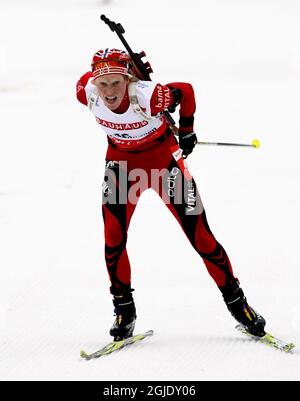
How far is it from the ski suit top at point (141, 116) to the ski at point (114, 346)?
1442mm

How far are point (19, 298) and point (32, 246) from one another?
1148mm

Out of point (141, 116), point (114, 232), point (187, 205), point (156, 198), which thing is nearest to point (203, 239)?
point (187, 205)

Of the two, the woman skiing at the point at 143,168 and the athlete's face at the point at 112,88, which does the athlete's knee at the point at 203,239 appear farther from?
the athlete's face at the point at 112,88

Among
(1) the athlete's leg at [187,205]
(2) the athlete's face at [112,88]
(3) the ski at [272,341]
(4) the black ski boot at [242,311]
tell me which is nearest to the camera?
(2) the athlete's face at [112,88]

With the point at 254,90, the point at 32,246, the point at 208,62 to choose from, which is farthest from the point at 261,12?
the point at 32,246

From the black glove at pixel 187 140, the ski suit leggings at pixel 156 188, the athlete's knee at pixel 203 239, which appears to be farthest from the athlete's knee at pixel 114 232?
the black glove at pixel 187 140

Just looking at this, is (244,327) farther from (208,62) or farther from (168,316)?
(208,62)

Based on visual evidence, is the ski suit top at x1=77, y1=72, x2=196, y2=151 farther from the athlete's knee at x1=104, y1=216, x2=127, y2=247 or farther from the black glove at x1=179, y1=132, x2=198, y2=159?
the athlete's knee at x1=104, y1=216, x2=127, y2=247

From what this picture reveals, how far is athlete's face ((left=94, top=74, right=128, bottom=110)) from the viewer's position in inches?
179

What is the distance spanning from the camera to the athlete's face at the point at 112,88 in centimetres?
454

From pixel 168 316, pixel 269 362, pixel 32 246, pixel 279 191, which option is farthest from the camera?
pixel 279 191

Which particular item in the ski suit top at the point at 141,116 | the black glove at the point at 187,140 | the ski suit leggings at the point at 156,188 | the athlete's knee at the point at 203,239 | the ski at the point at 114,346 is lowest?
the ski at the point at 114,346

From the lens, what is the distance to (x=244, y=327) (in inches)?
204

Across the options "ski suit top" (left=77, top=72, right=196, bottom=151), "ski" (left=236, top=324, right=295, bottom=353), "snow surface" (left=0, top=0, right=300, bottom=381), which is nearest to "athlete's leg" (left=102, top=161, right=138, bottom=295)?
"ski suit top" (left=77, top=72, right=196, bottom=151)
